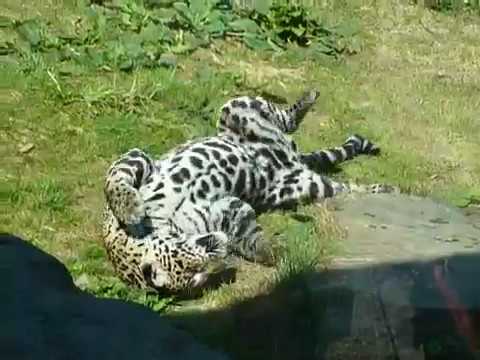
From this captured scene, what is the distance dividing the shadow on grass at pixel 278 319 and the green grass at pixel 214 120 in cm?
28

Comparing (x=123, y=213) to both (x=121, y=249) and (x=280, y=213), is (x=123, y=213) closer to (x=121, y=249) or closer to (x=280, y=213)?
(x=121, y=249)

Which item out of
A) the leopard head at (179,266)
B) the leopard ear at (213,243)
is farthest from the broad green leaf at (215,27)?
the leopard head at (179,266)

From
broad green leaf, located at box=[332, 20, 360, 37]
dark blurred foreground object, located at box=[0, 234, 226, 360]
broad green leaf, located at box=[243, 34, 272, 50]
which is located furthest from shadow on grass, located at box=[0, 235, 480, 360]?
broad green leaf, located at box=[332, 20, 360, 37]

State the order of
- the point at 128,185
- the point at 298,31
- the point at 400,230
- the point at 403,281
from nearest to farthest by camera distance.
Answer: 1. the point at 403,281
2. the point at 128,185
3. the point at 400,230
4. the point at 298,31

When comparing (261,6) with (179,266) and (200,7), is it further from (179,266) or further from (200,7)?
(179,266)

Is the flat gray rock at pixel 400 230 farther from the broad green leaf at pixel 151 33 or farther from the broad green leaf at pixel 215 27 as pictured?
the broad green leaf at pixel 215 27

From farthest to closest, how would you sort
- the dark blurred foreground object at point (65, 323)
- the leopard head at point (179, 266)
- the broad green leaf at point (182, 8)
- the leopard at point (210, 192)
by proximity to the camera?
the broad green leaf at point (182, 8)
the leopard at point (210, 192)
the leopard head at point (179, 266)
the dark blurred foreground object at point (65, 323)

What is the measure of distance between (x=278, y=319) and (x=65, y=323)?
2.19 metres

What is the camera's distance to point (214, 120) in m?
8.07

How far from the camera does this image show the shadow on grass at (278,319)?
3.46 meters

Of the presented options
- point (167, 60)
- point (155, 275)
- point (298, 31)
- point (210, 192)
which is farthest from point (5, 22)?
point (155, 275)

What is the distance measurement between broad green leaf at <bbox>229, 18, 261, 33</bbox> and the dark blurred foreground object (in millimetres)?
5896

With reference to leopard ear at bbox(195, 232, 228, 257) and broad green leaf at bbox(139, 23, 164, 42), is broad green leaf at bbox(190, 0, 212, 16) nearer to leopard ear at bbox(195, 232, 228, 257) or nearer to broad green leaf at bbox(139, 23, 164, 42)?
broad green leaf at bbox(139, 23, 164, 42)

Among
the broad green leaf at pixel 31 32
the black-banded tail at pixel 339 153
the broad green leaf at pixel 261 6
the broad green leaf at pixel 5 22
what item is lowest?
the black-banded tail at pixel 339 153
